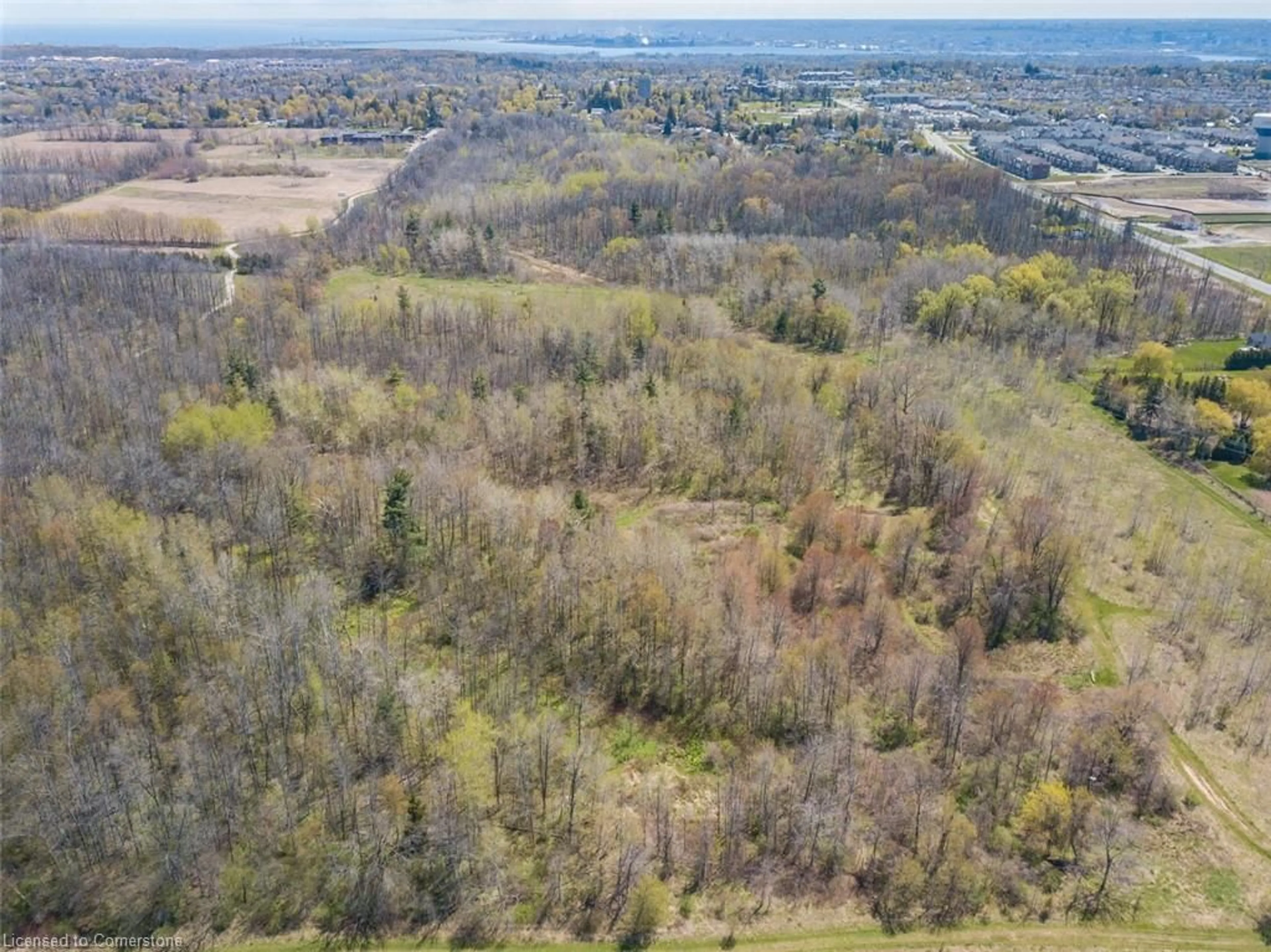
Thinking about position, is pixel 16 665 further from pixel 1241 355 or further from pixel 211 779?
pixel 1241 355

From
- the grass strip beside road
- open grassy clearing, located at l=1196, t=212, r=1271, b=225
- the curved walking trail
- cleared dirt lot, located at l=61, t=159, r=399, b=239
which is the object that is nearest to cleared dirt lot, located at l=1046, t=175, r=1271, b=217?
open grassy clearing, located at l=1196, t=212, r=1271, b=225

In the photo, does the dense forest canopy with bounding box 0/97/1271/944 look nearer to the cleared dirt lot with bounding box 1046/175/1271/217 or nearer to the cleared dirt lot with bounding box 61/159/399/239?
the cleared dirt lot with bounding box 61/159/399/239

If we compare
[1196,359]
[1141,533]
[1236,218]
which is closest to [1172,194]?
[1236,218]

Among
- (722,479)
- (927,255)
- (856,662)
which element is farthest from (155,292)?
(927,255)

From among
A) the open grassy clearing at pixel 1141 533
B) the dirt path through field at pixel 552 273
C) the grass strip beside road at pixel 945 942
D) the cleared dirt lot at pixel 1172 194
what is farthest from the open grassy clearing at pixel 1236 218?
the grass strip beside road at pixel 945 942

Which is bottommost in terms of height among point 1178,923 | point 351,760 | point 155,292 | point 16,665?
point 1178,923

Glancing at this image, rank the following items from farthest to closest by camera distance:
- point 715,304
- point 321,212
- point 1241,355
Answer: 1. point 321,212
2. point 715,304
3. point 1241,355

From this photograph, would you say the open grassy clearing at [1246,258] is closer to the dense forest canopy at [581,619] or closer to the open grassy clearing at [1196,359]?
the open grassy clearing at [1196,359]
